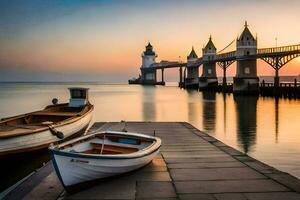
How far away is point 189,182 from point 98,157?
2.42 meters

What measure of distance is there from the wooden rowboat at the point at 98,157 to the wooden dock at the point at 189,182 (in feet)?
1.11

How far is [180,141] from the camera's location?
1628 cm

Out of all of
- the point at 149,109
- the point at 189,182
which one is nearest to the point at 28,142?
A: the point at 189,182

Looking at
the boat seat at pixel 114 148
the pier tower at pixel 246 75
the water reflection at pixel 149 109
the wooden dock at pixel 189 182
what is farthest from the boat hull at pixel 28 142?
the pier tower at pixel 246 75

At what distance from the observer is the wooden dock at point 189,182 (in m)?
8.52

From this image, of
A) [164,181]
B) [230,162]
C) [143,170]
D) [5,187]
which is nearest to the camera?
[164,181]

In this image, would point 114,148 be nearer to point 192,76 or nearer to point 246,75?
point 246,75

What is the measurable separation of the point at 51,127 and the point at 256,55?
6944cm

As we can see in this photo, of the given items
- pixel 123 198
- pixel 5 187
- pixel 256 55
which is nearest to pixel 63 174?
pixel 123 198

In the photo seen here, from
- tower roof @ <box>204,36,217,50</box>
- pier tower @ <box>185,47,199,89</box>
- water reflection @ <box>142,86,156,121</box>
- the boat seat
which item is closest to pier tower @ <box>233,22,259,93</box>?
water reflection @ <box>142,86,156,121</box>

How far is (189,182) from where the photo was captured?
9461 millimetres

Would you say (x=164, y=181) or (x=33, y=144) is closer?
(x=164, y=181)

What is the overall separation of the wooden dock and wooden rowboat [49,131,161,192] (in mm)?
340

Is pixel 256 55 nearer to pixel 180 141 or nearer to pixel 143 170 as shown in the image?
pixel 180 141
